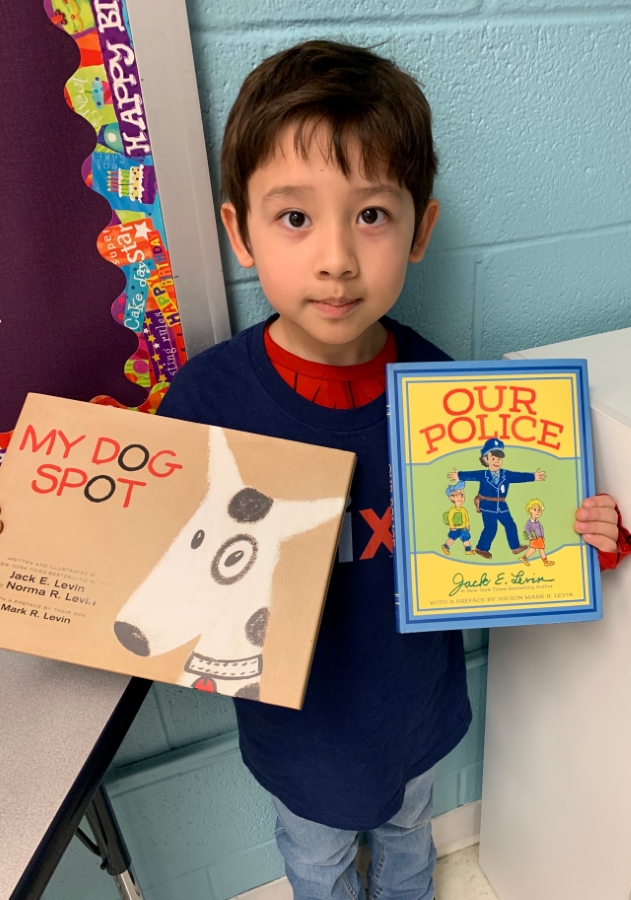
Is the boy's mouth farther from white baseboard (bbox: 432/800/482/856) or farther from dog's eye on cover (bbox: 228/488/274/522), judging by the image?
white baseboard (bbox: 432/800/482/856)

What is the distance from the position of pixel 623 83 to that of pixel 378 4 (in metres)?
0.37

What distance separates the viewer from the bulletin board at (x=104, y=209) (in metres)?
0.63

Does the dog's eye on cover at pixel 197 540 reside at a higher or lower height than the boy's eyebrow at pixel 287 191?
lower

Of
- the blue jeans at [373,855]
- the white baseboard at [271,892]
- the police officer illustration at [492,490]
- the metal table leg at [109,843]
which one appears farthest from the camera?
the white baseboard at [271,892]

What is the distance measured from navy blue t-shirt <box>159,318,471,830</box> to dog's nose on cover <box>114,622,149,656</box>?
0.24m

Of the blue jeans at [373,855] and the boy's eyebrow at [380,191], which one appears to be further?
Answer: the blue jeans at [373,855]

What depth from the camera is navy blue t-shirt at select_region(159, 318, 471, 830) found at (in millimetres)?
700

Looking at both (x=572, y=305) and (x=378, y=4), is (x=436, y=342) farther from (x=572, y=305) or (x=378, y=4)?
(x=378, y=4)

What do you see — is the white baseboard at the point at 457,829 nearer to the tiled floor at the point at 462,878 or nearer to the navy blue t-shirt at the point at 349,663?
the tiled floor at the point at 462,878

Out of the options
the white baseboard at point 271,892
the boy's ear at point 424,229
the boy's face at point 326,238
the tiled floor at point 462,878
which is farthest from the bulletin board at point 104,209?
the tiled floor at point 462,878

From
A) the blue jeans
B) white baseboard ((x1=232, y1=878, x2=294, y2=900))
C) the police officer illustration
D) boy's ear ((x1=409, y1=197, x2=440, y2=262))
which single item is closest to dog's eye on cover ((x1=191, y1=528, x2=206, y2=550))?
the police officer illustration

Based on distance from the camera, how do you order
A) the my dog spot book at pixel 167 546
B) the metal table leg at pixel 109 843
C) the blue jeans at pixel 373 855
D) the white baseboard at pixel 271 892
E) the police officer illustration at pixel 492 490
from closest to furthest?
the my dog spot book at pixel 167 546
the police officer illustration at pixel 492 490
the metal table leg at pixel 109 843
the blue jeans at pixel 373 855
the white baseboard at pixel 271 892

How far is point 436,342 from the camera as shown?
0.92 meters

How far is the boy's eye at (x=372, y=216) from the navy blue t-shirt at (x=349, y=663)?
18 centimetres
